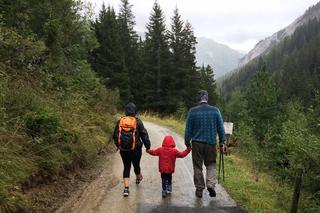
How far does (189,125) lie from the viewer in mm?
8547

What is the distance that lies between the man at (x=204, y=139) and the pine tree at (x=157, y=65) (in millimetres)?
38329

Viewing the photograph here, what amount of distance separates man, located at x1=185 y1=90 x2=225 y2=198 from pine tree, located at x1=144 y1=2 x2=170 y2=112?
1509 inches

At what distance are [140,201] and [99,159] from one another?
4595 mm

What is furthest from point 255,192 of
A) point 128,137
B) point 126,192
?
point 128,137

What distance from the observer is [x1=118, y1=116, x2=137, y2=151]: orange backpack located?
847cm

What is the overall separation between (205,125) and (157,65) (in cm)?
4012

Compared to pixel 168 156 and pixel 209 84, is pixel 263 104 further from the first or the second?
pixel 168 156

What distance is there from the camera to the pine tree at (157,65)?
1875 inches

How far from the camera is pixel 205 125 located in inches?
329

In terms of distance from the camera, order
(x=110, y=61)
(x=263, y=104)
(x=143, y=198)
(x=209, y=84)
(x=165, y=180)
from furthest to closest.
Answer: (x=209, y=84)
(x=263, y=104)
(x=110, y=61)
(x=165, y=180)
(x=143, y=198)

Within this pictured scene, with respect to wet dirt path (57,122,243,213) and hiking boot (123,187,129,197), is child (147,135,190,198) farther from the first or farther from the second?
hiking boot (123,187,129,197)

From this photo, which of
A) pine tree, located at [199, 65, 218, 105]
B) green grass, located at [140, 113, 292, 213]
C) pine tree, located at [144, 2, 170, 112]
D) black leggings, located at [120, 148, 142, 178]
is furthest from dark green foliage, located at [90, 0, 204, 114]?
black leggings, located at [120, 148, 142, 178]

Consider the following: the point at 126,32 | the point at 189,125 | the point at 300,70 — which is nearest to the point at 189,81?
the point at 126,32

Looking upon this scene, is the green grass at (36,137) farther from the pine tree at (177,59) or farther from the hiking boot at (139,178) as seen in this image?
the pine tree at (177,59)
